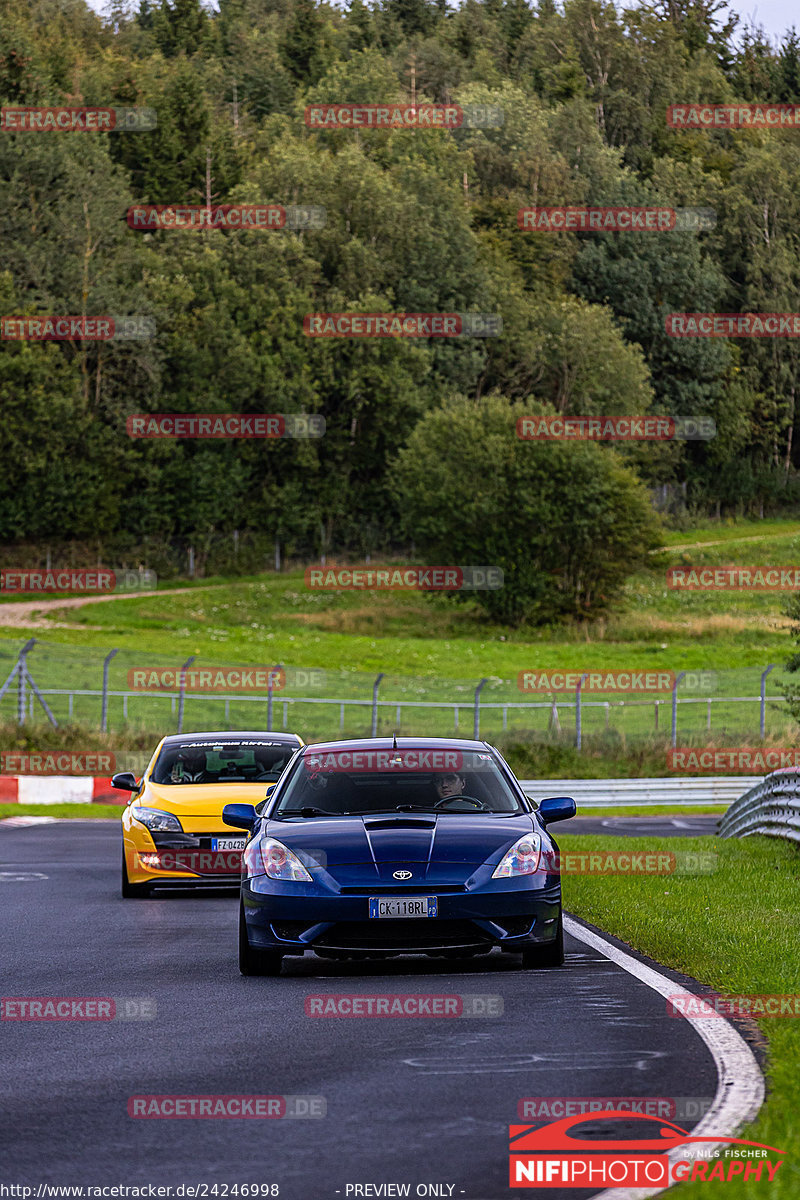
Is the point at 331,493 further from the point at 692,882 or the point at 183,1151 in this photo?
the point at 183,1151

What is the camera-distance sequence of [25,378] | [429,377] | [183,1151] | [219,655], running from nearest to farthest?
[183,1151]
[219,655]
[25,378]
[429,377]

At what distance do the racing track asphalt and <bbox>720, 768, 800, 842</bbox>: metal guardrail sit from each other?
8457 mm

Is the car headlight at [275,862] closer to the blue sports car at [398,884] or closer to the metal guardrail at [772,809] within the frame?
the blue sports car at [398,884]

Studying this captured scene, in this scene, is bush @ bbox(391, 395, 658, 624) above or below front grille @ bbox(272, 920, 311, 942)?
below

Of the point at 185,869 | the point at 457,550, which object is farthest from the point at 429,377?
the point at 185,869

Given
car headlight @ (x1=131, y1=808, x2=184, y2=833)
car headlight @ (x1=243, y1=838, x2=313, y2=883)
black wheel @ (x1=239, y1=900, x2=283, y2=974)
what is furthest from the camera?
car headlight @ (x1=131, y1=808, x2=184, y2=833)

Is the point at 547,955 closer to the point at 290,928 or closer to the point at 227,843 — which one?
the point at 290,928

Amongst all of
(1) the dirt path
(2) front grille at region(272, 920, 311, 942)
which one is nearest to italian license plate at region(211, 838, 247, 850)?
(2) front grille at region(272, 920, 311, 942)

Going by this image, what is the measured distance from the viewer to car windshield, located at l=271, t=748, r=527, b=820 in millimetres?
10406

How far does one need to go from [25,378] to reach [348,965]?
209 ft

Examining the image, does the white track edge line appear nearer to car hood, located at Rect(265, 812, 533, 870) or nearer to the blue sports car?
the blue sports car

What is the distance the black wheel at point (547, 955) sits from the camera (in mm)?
9711

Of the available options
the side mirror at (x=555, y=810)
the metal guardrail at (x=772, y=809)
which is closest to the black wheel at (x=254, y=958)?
the side mirror at (x=555, y=810)

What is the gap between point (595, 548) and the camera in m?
66.1
